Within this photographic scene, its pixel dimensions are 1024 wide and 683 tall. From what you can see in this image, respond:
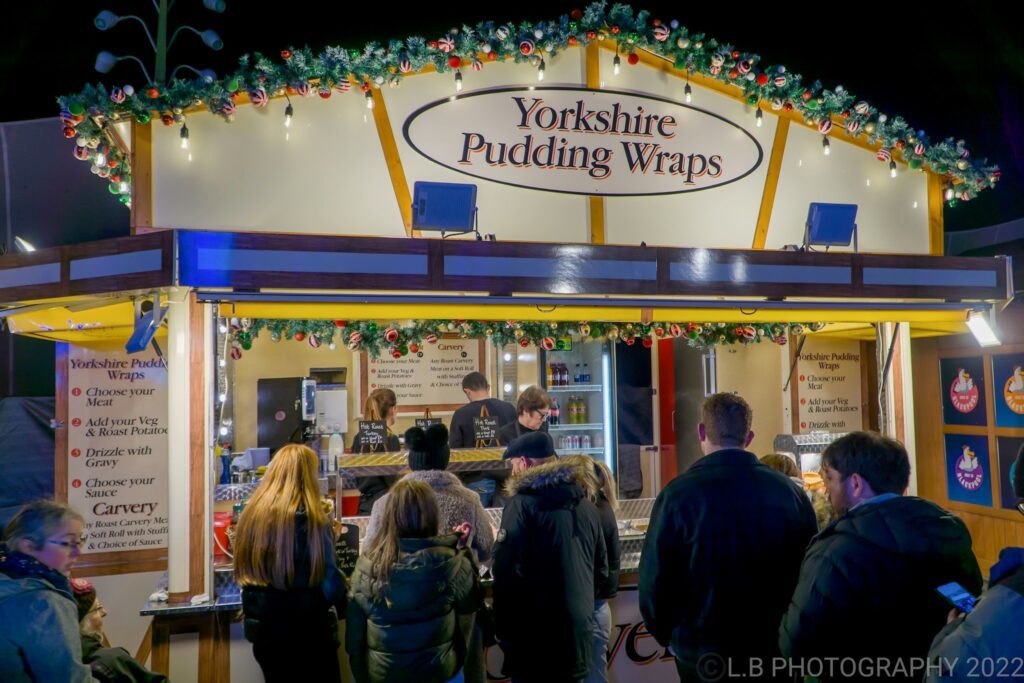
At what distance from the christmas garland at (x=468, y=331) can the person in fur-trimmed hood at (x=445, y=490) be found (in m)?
1.89

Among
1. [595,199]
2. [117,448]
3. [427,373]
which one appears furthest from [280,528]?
[427,373]

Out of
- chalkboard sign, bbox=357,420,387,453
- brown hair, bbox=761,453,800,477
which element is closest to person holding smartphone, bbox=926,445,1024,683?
brown hair, bbox=761,453,800,477

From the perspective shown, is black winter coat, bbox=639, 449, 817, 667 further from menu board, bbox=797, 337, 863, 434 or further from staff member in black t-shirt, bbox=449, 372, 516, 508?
menu board, bbox=797, 337, 863, 434

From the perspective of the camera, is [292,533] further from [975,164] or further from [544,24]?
[975,164]

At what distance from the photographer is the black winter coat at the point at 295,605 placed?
9.48 ft

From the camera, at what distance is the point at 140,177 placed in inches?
149

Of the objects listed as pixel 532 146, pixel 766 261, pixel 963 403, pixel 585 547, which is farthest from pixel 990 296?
pixel 585 547

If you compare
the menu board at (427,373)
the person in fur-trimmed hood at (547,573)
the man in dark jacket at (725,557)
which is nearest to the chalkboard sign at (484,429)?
the menu board at (427,373)

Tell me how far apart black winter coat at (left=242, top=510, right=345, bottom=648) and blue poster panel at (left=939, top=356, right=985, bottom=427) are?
6.57 m

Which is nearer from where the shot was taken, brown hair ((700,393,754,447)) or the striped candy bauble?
brown hair ((700,393,754,447))

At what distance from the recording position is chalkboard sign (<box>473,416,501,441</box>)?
18.2ft

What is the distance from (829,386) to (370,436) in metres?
5.00

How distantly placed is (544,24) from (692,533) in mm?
3383

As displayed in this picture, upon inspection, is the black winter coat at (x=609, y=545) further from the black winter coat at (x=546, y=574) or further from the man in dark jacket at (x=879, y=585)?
the man in dark jacket at (x=879, y=585)
